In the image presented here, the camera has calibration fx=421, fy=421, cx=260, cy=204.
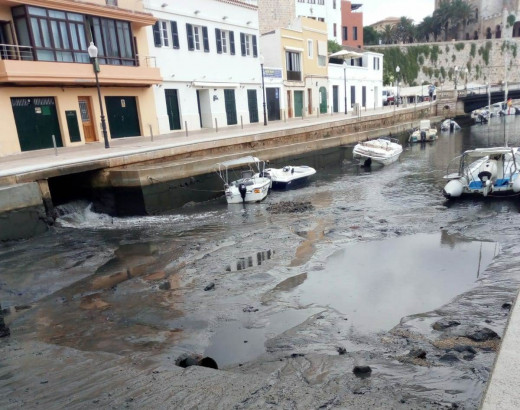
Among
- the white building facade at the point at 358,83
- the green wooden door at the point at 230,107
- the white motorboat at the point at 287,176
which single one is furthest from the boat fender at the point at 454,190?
the white building facade at the point at 358,83

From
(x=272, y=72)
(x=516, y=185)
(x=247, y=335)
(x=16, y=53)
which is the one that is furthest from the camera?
(x=272, y=72)

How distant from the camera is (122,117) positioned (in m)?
24.9

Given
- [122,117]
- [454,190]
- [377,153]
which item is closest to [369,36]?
[377,153]

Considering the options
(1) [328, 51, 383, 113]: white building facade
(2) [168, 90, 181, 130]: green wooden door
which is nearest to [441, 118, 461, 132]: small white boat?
(1) [328, 51, 383, 113]: white building facade

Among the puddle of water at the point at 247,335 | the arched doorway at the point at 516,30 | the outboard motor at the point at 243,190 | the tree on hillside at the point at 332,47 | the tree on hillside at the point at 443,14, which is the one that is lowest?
the puddle of water at the point at 247,335

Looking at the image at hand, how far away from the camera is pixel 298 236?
42.5ft

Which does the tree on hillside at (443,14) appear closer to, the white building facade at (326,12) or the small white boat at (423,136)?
the white building facade at (326,12)

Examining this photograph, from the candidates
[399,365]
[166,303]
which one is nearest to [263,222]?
[166,303]

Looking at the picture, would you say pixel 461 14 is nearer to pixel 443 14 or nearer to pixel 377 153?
pixel 443 14

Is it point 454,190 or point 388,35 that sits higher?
point 388,35

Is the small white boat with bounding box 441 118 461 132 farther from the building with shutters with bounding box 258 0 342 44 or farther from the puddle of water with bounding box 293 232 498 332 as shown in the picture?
Answer: the puddle of water with bounding box 293 232 498 332

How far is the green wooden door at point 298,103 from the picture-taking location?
4021 centimetres

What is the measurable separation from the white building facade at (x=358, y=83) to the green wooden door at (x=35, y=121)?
30.6 meters

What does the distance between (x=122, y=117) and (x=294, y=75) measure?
762 inches
